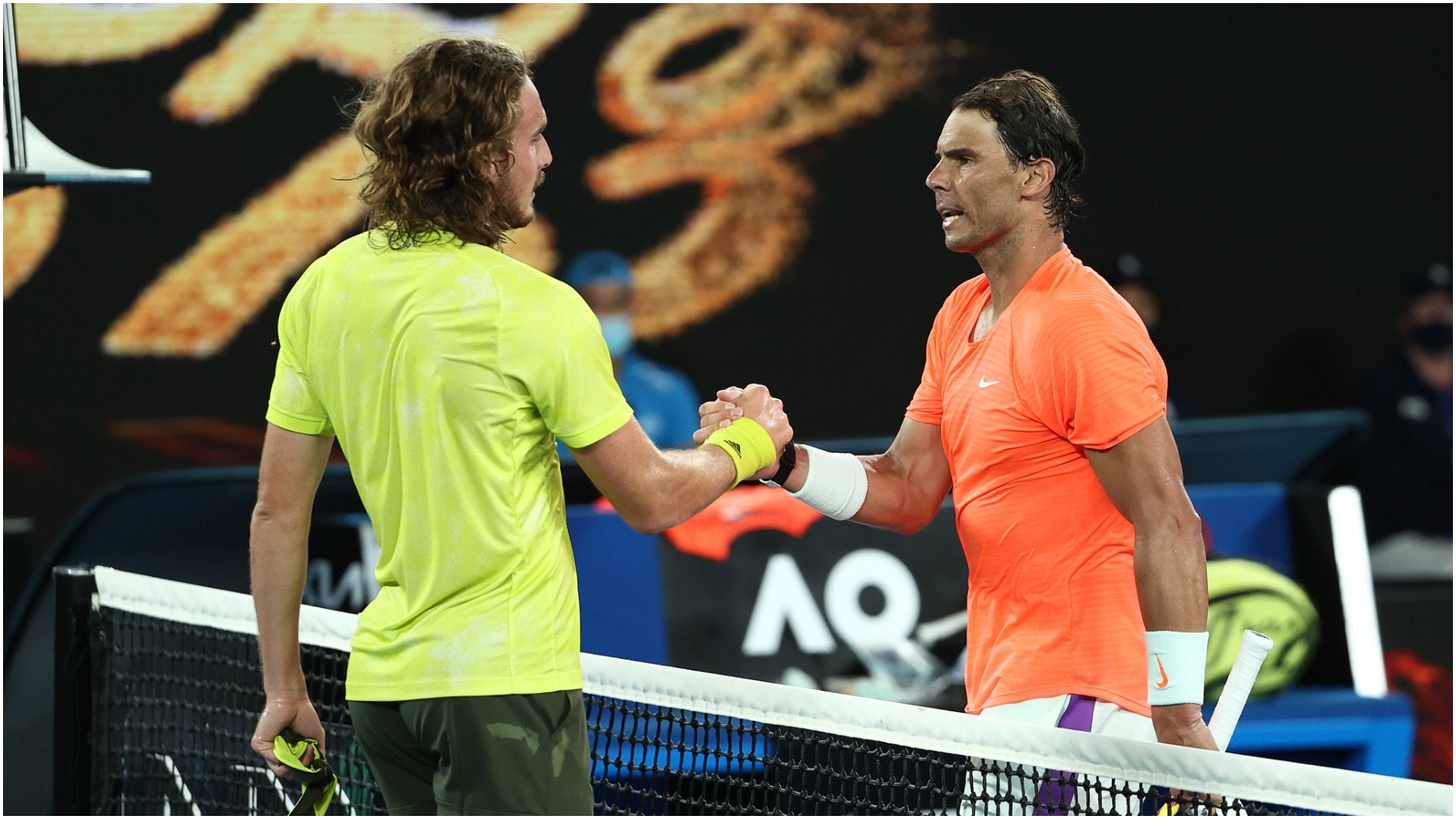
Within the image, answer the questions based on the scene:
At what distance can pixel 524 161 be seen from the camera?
2.33 meters

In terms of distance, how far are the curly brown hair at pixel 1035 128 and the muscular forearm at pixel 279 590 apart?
62.6 inches

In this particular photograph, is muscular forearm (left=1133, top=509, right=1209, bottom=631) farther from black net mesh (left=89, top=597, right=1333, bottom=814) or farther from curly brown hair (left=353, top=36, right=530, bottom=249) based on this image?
curly brown hair (left=353, top=36, right=530, bottom=249)

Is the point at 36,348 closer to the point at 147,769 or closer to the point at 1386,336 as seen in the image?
the point at 147,769

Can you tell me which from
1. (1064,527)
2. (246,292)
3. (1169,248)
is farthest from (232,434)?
(1064,527)

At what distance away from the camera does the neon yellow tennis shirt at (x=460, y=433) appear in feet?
7.16

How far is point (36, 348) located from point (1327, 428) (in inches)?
258

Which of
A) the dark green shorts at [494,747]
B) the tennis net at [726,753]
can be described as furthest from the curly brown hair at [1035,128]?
the dark green shorts at [494,747]

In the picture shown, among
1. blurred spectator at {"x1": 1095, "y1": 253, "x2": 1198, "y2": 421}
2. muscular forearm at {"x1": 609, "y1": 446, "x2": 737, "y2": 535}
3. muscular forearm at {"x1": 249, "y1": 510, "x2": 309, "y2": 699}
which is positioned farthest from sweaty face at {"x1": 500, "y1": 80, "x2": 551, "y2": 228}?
blurred spectator at {"x1": 1095, "y1": 253, "x2": 1198, "y2": 421}

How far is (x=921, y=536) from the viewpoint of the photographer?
5891mm

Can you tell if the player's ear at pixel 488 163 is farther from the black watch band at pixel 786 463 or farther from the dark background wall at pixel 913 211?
the dark background wall at pixel 913 211

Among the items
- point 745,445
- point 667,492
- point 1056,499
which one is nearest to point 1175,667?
point 1056,499

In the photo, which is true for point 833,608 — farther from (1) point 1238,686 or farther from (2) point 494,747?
(2) point 494,747

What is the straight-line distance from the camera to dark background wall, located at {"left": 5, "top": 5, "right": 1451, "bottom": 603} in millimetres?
8141

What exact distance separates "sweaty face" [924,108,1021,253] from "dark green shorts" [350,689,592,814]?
1366mm
